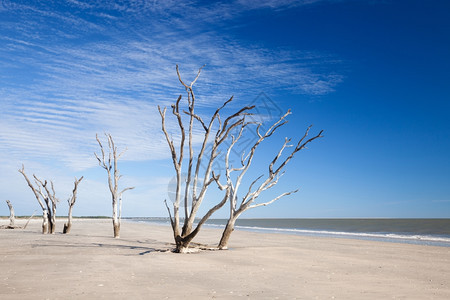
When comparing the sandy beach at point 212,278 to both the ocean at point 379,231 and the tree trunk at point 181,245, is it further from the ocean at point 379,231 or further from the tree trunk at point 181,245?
the ocean at point 379,231

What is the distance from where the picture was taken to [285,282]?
23.9ft

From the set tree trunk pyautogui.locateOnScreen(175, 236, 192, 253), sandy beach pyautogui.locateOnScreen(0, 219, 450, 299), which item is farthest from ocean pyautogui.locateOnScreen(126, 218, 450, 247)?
tree trunk pyautogui.locateOnScreen(175, 236, 192, 253)

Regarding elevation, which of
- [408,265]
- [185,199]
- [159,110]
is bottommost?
[408,265]

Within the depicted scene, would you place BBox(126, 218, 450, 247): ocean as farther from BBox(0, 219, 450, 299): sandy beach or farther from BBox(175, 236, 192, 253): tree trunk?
BBox(175, 236, 192, 253): tree trunk

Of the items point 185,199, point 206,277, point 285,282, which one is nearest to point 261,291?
point 285,282

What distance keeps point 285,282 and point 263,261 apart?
11.3ft

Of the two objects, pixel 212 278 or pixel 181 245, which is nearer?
pixel 212 278

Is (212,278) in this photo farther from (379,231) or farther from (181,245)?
(379,231)

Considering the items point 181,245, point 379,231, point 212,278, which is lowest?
point 379,231

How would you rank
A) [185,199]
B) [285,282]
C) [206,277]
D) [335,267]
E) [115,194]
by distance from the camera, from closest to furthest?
[285,282] → [206,277] → [335,267] → [185,199] → [115,194]

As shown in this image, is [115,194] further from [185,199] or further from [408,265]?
[408,265]

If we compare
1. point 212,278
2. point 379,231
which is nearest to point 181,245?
point 212,278

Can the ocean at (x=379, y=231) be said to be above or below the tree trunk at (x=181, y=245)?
below

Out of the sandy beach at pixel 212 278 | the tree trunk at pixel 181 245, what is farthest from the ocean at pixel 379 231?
the tree trunk at pixel 181 245
